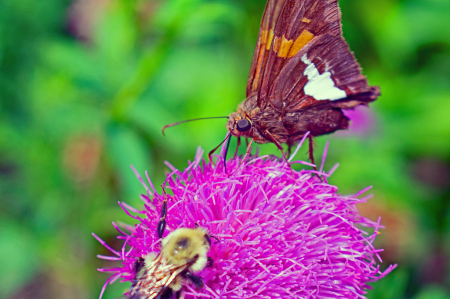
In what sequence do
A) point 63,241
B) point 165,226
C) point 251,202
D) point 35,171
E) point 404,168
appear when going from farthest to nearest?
point 404,168 < point 35,171 < point 63,241 < point 251,202 < point 165,226

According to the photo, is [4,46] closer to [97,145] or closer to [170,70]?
[97,145]

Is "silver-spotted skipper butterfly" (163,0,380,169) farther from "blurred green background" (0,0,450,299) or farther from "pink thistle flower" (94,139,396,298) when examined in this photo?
"blurred green background" (0,0,450,299)

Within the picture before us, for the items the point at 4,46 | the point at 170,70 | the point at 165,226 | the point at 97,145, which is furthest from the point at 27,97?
the point at 165,226

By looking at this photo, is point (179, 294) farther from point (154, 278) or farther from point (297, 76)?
point (297, 76)

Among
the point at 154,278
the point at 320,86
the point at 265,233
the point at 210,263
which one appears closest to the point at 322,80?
the point at 320,86

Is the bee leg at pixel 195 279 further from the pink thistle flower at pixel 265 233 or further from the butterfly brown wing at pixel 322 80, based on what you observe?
the butterfly brown wing at pixel 322 80

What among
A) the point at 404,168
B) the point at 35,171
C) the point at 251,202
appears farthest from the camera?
the point at 404,168

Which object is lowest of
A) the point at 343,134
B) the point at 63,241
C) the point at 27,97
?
the point at 63,241
